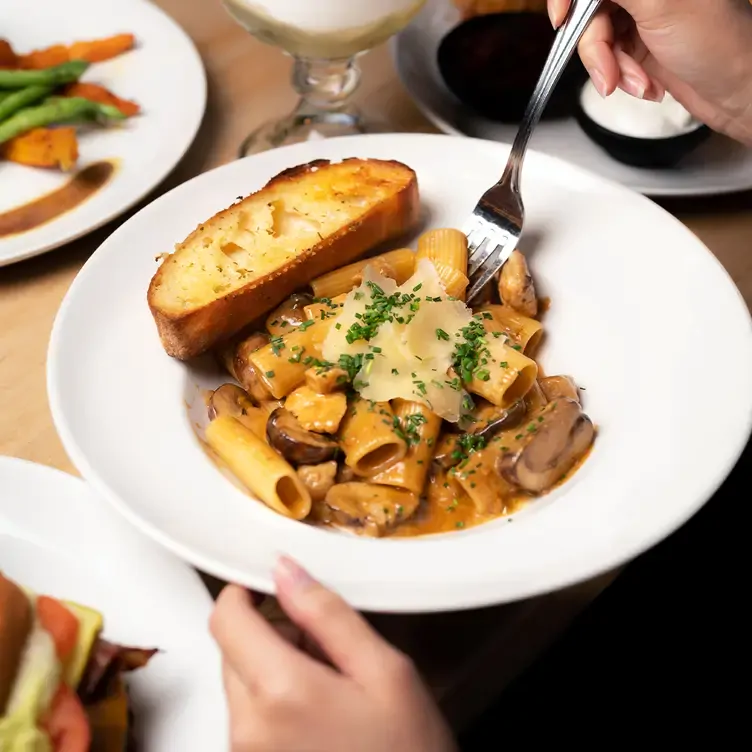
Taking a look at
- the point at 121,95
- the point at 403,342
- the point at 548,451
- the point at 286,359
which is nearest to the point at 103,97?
the point at 121,95

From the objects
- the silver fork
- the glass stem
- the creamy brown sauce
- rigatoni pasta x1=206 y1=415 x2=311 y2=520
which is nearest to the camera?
rigatoni pasta x1=206 y1=415 x2=311 y2=520

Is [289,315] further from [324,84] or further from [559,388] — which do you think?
[324,84]

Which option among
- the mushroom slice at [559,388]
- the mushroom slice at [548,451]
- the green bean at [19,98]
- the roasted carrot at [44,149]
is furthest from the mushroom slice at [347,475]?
the green bean at [19,98]

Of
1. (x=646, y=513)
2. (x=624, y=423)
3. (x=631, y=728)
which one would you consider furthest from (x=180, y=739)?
(x=631, y=728)

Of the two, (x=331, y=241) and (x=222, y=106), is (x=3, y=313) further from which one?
(x=222, y=106)

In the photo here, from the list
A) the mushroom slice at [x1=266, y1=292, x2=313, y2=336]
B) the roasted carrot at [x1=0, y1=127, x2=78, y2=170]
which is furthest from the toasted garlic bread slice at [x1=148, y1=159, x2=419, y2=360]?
the roasted carrot at [x1=0, y1=127, x2=78, y2=170]

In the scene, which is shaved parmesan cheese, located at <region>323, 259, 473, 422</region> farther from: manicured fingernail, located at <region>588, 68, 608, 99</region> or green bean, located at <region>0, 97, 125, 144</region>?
green bean, located at <region>0, 97, 125, 144</region>
